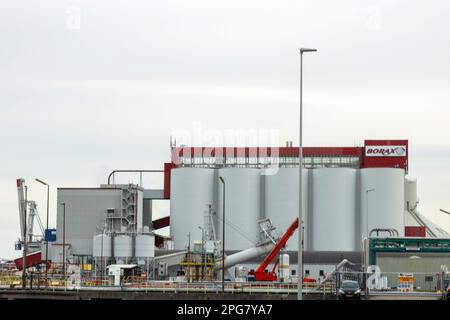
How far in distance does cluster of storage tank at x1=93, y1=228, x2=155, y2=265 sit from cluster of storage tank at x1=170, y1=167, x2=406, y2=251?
784cm

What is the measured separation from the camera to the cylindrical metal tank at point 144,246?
13075 centimetres

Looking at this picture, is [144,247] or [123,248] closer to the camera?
[144,247]

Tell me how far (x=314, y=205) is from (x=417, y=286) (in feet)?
188

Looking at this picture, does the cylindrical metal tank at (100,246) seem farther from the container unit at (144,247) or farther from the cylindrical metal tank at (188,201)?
the cylindrical metal tank at (188,201)

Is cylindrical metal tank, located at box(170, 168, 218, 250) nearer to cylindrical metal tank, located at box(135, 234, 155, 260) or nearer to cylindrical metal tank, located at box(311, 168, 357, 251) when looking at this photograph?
cylindrical metal tank, located at box(135, 234, 155, 260)

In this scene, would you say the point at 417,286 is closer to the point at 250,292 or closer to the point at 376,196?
the point at 250,292

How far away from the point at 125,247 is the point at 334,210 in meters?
29.7

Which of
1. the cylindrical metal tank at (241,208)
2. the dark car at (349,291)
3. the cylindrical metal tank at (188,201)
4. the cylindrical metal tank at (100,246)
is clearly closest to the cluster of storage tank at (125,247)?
the cylindrical metal tank at (100,246)

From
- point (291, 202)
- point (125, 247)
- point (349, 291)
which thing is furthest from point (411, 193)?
point (349, 291)

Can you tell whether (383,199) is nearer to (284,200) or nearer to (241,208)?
(284,200)

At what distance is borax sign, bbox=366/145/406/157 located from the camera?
145 meters

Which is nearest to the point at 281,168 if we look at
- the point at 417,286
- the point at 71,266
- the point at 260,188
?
the point at 260,188

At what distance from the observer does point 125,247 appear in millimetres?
131375

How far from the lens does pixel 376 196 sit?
5404 inches
